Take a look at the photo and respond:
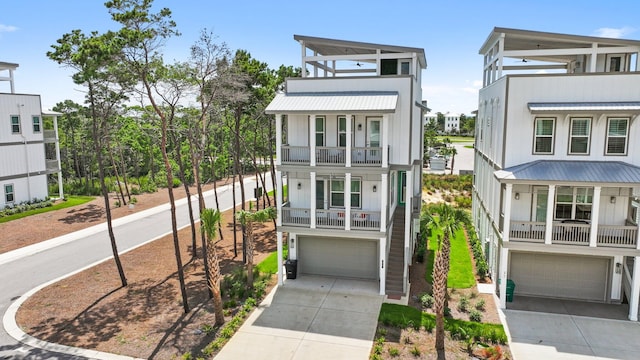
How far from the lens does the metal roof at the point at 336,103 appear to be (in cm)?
1802

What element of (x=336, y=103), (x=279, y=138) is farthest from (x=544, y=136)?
(x=279, y=138)

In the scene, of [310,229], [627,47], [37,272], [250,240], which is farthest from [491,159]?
[37,272]

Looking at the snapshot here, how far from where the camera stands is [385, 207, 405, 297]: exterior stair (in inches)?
770

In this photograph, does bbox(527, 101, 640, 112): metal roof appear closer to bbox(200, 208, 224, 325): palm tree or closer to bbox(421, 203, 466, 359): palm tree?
bbox(421, 203, 466, 359): palm tree

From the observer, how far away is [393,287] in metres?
19.6

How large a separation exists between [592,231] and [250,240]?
1389 cm

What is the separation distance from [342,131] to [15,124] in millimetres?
28653

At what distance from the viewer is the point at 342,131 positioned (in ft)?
A: 65.7

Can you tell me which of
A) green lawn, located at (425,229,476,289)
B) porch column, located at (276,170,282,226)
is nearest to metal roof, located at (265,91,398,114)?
porch column, located at (276,170,282,226)

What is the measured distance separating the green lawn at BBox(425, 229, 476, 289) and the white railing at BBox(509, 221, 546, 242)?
7.73 feet

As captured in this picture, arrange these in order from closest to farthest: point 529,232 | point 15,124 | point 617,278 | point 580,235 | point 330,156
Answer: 1. point 580,235
2. point 529,232
3. point 617,278
4. point 330,156
5. point 15,124

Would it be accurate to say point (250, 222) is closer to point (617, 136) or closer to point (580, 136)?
point (580, 136)

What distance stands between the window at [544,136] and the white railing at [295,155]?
9728 mm

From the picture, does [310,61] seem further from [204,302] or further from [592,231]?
[592,231]
